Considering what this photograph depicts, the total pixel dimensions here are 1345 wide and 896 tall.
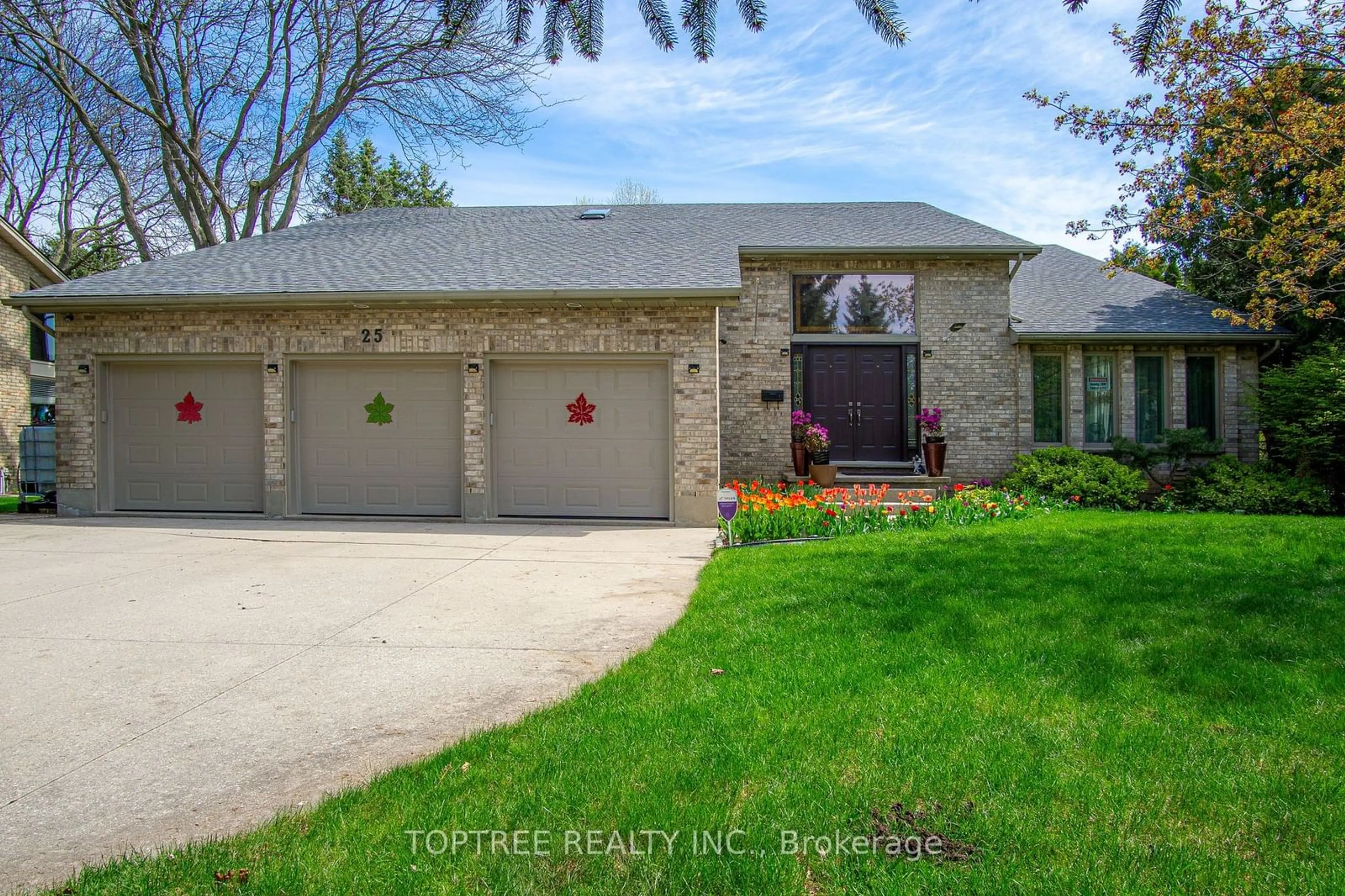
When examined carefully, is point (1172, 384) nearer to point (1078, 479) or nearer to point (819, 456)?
point (1078, 479)

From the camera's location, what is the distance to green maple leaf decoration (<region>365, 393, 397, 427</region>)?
1173 cm

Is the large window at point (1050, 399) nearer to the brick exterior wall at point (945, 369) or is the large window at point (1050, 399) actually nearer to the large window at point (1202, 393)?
the brick exterior wall at point (945, 369)

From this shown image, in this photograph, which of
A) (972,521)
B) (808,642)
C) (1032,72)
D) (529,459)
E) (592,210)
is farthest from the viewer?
(592,210)

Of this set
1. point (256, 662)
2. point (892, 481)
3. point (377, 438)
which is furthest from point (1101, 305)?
point (256, 662)

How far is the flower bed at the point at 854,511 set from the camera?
919 centimetres

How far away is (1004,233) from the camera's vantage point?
1405 cm

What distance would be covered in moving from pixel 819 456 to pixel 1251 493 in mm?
6265

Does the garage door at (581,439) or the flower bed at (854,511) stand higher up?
the garage door at (581,439)

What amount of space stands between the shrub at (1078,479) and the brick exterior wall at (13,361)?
872 inches

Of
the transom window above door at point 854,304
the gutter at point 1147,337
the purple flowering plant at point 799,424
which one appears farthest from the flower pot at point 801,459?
the gutter at point 1147,337

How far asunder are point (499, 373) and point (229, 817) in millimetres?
9187

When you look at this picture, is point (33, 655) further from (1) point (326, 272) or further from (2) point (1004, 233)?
(2) point (1004, 233)

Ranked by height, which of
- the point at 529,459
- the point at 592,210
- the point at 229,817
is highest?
the point at 592,210

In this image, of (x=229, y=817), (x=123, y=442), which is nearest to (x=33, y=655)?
(x=229, y=817)
